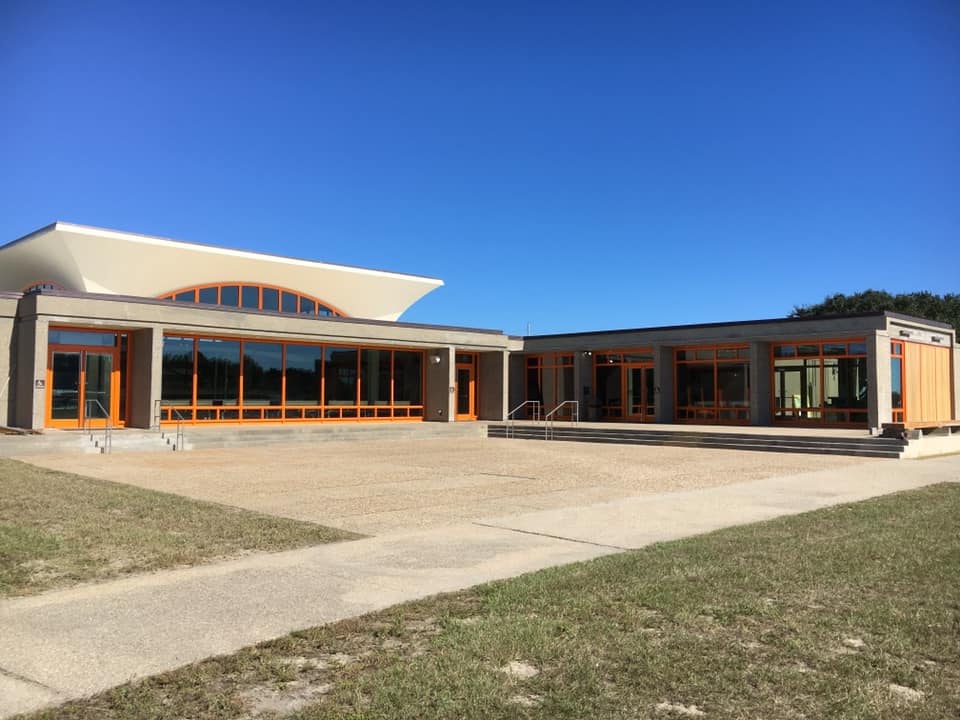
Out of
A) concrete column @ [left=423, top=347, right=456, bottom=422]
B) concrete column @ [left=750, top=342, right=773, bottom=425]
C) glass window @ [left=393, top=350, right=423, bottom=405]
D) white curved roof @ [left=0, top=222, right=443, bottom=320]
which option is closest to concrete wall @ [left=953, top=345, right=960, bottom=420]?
concrete column @ [left=750, top=342, right=773, bottom=425]

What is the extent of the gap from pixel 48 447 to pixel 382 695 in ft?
56.1

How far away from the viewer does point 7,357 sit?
69.5ft

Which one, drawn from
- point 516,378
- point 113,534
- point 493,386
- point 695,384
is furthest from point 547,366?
point 113,534

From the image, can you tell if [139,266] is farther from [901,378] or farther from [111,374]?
[901,378]

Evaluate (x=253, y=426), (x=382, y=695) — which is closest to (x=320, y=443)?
(x=253, y=426)

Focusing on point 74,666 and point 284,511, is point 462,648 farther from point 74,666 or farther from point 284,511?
point 284,511

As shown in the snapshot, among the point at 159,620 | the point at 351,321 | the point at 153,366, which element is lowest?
the point at 159,620

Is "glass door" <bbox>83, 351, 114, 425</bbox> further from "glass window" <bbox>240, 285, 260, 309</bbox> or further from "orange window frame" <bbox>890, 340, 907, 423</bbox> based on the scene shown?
"orange window frame" <bbox>890, 340, 907, 423</bbox>

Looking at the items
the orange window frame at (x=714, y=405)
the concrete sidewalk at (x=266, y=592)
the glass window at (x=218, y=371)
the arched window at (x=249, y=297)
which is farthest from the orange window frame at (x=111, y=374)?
the orange window frame at (x=714, y=405)

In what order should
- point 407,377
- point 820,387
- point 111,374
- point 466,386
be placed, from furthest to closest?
1. point 466,386
2. point 407,377
3. point 820,387
4. point 111,374

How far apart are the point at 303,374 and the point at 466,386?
302 inches

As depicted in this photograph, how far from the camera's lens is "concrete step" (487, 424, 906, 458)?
19.5 metres

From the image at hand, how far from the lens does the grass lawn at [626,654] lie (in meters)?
3.87

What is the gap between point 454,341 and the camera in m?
30.6
